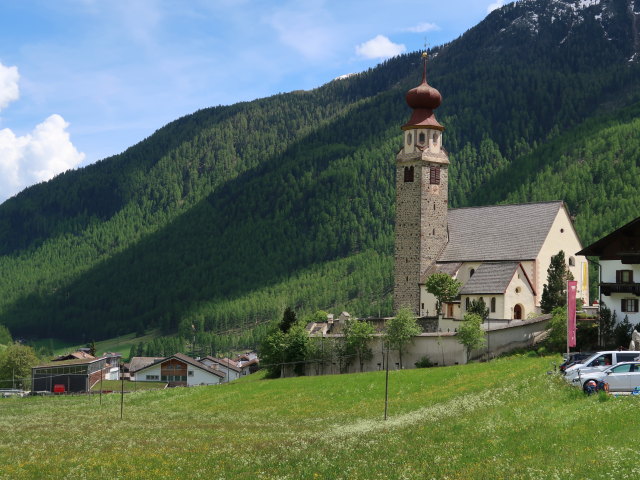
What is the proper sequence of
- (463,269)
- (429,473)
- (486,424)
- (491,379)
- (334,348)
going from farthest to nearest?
1. (463,269)
2. (334,348)
3. (491,379)
4. (486,424)
5. (429,473)

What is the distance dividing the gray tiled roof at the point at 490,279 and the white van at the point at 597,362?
40428 mm

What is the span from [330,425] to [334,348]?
40.6 meters

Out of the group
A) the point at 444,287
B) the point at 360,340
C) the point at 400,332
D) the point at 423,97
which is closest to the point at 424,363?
the point at 400,332

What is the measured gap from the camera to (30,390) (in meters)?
138

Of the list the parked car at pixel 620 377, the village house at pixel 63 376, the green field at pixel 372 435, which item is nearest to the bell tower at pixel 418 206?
the green field at pixel 372 435

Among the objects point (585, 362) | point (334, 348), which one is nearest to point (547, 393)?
point (585, 362)

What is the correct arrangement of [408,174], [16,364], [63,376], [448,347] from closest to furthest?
[448,347]
[408,174]
[63,376]
[16,364]

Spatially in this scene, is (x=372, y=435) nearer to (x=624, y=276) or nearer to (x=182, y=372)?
(x=624, y=276)

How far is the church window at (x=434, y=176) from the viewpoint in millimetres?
98844

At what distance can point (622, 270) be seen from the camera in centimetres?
6419

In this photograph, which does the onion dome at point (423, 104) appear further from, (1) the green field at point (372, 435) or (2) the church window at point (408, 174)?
(1) the green field at point (372, 435)

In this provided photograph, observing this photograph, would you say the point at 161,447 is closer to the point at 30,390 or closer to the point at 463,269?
the point at 463,269

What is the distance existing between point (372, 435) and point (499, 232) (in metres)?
60.0

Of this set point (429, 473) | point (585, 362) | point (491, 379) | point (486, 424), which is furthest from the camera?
point (491, 379)
